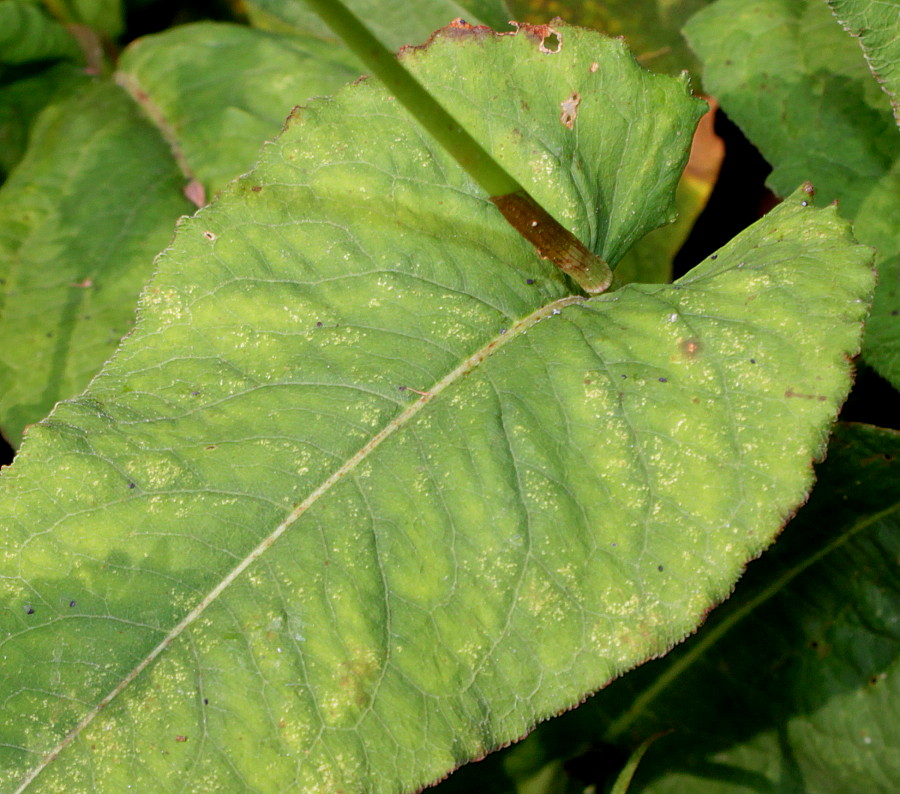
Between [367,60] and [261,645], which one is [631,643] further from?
[367,60]

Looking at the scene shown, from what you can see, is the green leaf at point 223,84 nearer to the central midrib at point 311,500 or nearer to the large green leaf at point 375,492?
the large green leaf at point 375,492

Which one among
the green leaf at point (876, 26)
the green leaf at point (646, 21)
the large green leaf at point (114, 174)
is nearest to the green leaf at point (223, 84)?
the large green leaf at point (114, 174)

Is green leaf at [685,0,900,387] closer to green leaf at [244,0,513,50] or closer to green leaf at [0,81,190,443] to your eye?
green leaf at [244,0,513,50]

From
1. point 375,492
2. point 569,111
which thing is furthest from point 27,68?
point 375,492

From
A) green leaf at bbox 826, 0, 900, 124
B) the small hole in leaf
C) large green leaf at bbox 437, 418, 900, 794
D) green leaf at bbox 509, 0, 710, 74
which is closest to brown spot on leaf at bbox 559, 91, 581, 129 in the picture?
the small hole in leaf

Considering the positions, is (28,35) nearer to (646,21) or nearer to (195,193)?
(195,193)

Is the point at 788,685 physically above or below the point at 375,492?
below
